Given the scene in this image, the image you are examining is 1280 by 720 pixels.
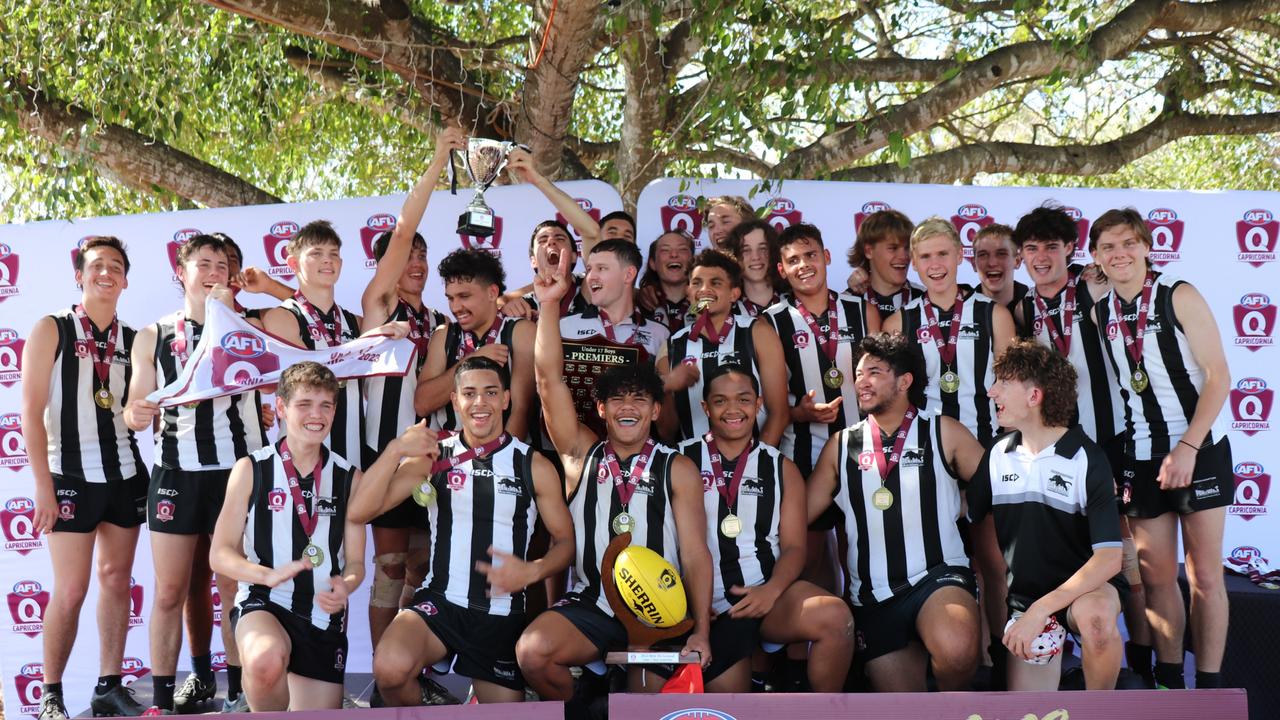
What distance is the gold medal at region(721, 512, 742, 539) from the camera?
14.5 feet

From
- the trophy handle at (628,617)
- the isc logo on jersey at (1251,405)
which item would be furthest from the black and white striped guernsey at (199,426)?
the isc logo on jersey at (1251,405)

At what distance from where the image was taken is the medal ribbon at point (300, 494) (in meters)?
4.25

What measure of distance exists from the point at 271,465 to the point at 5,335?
2652 mm

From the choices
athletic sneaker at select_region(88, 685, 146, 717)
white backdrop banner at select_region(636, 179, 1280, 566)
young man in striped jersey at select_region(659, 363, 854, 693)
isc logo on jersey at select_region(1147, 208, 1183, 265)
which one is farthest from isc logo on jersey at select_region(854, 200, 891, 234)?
athletic sneaker at select_region(88, 685, 146, 717)

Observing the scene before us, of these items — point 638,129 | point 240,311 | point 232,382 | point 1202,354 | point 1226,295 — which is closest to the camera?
point 1202,354

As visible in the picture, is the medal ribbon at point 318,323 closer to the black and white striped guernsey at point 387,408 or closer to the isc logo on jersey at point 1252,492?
the black and white striped guernsey at point 387,408

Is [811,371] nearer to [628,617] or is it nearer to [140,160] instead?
[628,617]

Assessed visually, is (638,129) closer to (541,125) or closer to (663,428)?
(541,125)

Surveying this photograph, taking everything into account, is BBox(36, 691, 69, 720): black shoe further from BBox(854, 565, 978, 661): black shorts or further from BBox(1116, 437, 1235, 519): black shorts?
BBox(1116, 437, 1235, 519): black shorts

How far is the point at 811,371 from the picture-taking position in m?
4.95

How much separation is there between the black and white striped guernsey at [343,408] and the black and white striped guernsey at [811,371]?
1.95 m

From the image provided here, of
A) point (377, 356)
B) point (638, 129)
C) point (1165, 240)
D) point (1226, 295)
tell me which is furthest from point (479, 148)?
point (1226, 295)

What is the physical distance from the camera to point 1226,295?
5.81m

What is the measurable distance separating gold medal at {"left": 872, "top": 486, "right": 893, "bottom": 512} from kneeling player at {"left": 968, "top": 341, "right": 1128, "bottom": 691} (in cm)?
35
